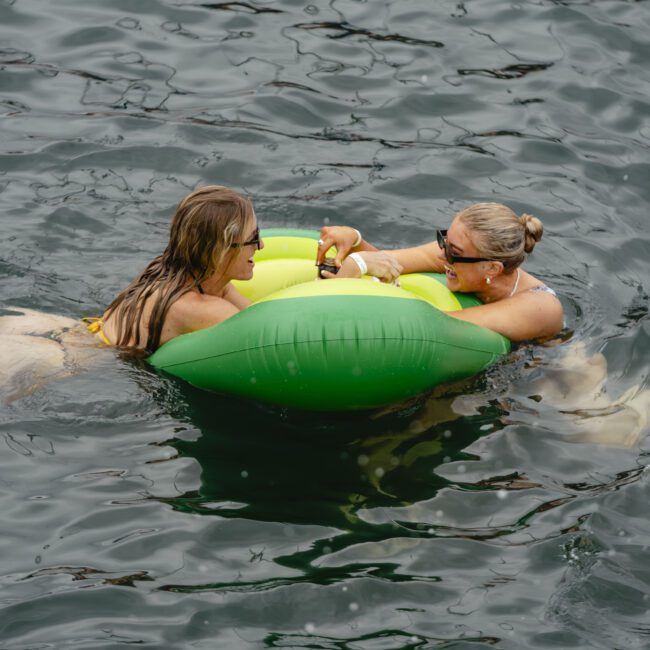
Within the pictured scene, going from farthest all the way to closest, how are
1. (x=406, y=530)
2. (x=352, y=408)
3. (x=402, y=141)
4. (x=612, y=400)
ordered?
(x=402, y=141) → (x=612, y=400) → (x=352, y=408) → (x=406, y=530)

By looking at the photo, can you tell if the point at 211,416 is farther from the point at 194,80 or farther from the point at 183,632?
the point at 194,80

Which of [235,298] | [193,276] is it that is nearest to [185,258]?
[193,276]

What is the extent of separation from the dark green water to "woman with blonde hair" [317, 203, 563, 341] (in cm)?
27

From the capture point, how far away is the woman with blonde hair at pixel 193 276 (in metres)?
6.00

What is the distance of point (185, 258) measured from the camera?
240 inches

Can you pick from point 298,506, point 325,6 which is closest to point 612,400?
point 298,506

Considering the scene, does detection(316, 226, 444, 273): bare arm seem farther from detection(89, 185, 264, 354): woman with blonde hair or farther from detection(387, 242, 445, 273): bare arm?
detection(89, 185, 264, 354): woman with blonde hair

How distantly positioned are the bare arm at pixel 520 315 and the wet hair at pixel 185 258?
1328 millimetres

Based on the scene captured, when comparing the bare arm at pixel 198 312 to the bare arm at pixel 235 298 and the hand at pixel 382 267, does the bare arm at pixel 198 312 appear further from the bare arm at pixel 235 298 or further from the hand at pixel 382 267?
the hand at pixel 382 267

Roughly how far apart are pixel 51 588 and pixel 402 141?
5.45 m

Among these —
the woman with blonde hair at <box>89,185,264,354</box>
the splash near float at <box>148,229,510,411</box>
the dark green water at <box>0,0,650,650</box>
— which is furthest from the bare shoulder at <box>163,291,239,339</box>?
the dark green water at <box>0,0,650,650</box>

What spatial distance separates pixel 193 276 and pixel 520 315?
187 cm

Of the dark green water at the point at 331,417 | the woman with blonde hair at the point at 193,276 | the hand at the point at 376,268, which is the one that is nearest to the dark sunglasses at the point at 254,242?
the woman with blonde hair at the point at 193,276

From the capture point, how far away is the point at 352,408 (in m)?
6.00
